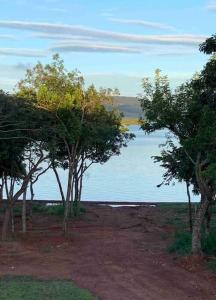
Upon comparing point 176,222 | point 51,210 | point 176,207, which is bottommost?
point 176,222

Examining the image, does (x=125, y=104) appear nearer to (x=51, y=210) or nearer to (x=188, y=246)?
(x=51, y=210)

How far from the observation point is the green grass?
11.0 m

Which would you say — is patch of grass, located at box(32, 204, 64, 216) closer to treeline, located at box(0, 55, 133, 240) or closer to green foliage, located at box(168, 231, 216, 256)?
treeline, located at box(0, 55, 133, 240)

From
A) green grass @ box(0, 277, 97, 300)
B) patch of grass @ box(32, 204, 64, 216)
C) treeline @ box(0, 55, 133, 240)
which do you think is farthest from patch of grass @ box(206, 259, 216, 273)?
patch of grass @ box(32, 204, 64, 216)

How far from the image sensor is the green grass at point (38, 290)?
11.0 metres

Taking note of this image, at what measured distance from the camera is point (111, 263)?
15.3m

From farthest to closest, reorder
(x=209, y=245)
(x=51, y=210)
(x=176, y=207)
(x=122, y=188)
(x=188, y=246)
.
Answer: (x=122, y=188) < (x=176, y=207) < (x=51, y=210) < (x=188, y=246) < (x=209, y=245)

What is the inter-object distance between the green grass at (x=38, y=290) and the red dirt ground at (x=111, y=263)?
0.43 metres

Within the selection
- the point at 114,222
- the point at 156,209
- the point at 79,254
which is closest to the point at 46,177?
the point at 156,209

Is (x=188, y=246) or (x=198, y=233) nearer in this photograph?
(x=198, y=233)

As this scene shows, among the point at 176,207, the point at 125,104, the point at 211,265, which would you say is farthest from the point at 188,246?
the point at 125,104

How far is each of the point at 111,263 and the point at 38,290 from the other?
3.90 m

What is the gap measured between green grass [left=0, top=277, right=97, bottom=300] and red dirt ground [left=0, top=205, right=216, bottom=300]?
425mm

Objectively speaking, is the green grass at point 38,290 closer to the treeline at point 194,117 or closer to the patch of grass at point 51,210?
the treeline at point 194,117
